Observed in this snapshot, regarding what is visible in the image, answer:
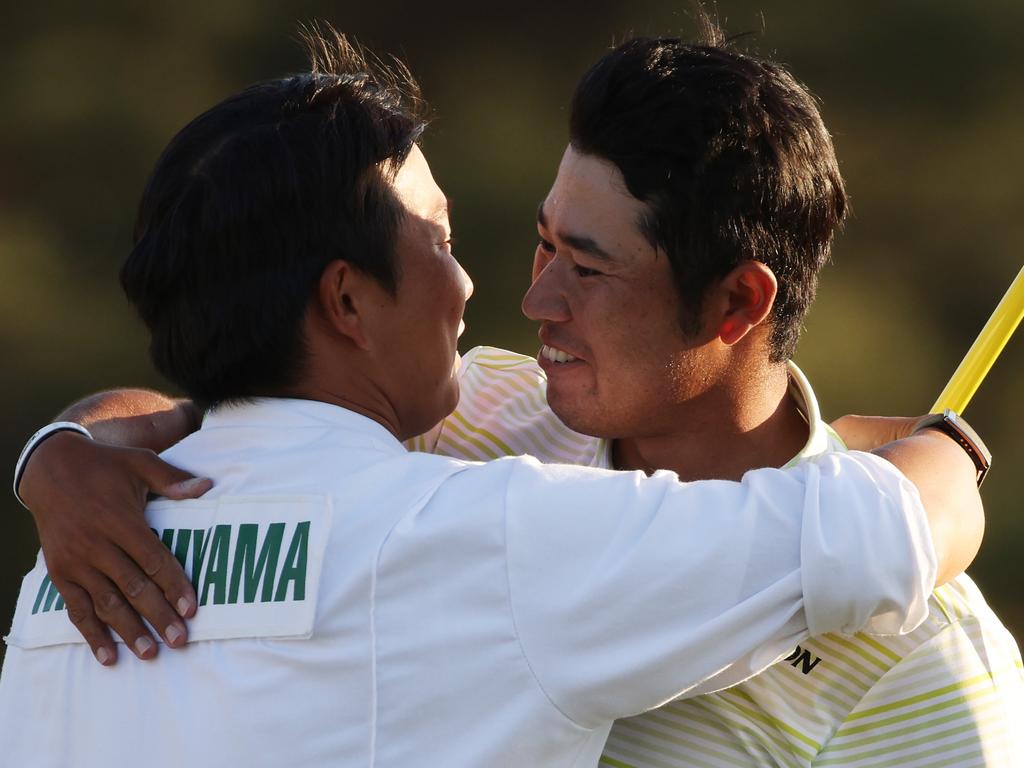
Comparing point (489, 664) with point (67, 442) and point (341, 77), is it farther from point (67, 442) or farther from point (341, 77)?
point (341, 77)

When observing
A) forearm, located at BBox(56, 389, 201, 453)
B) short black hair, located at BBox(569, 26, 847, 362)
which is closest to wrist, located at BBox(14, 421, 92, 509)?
forearm, located at BBox(56, 389, 201, 453)

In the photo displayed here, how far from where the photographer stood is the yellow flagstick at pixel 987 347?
224 centimetres

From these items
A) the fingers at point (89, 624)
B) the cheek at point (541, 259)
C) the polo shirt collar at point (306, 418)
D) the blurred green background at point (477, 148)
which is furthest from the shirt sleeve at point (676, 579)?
the blurred green background at point (477, 148)

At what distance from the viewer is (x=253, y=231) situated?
5.66ft

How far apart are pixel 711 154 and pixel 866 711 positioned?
2.50ft

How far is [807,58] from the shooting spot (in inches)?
237

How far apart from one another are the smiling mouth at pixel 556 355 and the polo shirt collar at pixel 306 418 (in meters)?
0.43

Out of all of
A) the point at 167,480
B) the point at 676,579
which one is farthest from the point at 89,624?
the point at 676,579

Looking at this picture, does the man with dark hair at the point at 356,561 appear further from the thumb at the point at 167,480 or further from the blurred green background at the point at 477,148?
the blurred green background at the point at 477,148

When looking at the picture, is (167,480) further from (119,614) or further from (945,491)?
(945,491)

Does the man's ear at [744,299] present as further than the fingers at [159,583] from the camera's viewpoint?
Yes

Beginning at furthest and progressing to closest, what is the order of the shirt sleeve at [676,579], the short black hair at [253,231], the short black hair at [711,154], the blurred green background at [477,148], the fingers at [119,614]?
the blurred green background at [477,148]
the short black hair at [711,154]
the short black hair at [253,231]
the fingers at [119,614]
the shirt sleeve at [676,579]

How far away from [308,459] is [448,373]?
0.34 m

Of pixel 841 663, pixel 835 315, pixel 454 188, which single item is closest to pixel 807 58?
pixel 835 315
